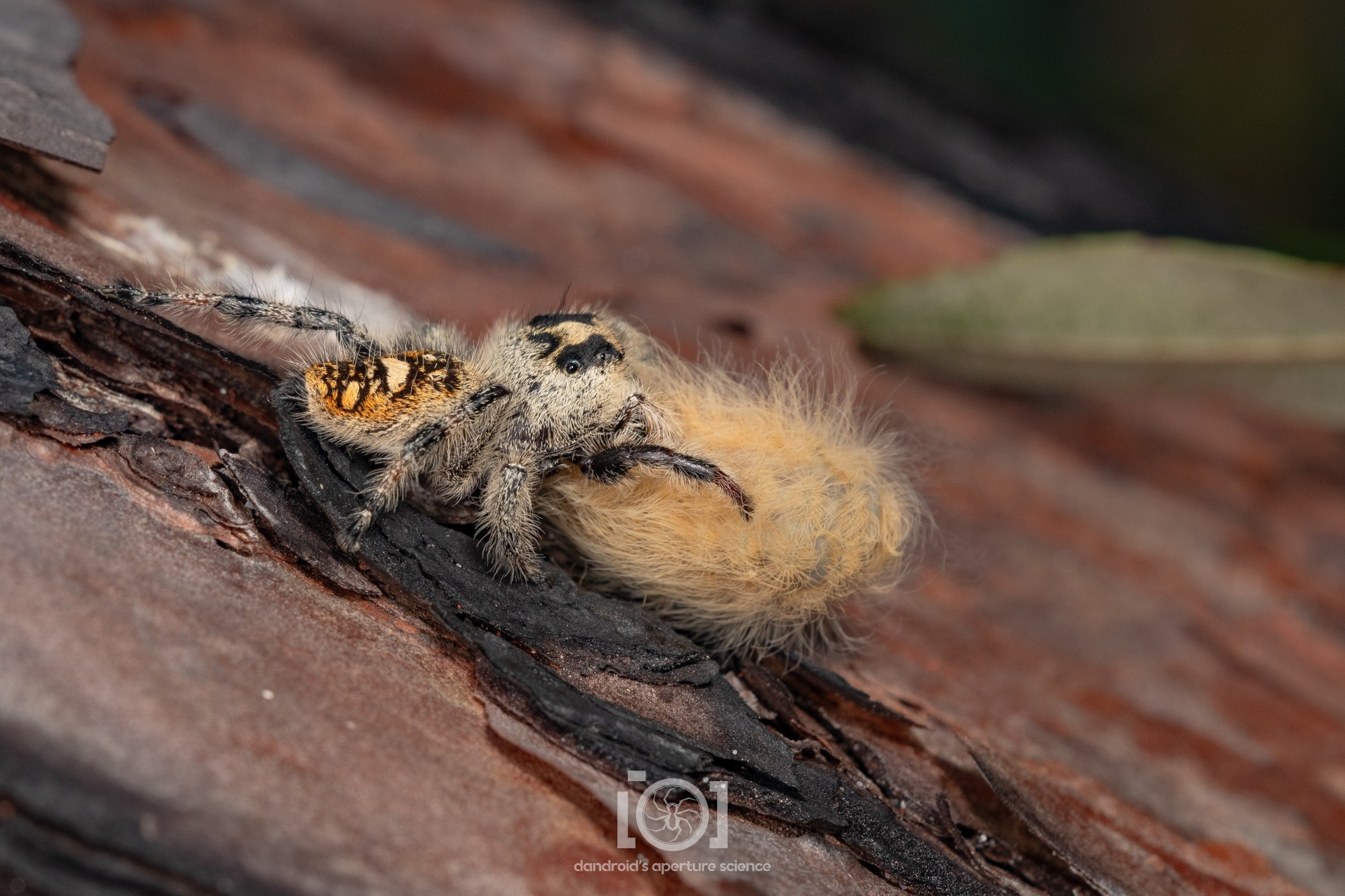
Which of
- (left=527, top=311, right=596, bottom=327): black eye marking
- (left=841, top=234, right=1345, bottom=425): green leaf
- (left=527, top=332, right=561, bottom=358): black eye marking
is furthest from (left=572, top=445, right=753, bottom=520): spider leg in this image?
(left=841, top=234, right=1345, bottom=425): green leaf

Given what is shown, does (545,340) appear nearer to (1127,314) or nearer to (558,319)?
(558,319)

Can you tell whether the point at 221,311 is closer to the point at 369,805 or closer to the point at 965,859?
the point at 369,805

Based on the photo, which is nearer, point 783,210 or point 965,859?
point 965,859

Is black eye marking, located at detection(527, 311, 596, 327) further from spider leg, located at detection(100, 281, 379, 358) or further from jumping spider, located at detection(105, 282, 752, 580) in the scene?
spider leg, located at detection(100, 281, 379, 358)

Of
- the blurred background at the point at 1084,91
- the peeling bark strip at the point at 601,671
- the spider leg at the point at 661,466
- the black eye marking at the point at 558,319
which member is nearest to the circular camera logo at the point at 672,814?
the peeling bark strip at the point at 601,671

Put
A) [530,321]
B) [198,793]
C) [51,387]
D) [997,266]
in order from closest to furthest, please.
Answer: [198,793]
[51,387]
[530,321]
[997,266]

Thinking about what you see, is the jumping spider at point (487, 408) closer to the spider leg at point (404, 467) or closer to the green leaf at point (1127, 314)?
the spider leg at point (404, 467)

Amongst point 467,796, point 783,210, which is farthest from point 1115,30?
point 467,796

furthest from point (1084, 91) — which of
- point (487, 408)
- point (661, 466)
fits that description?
point (487, 408)
